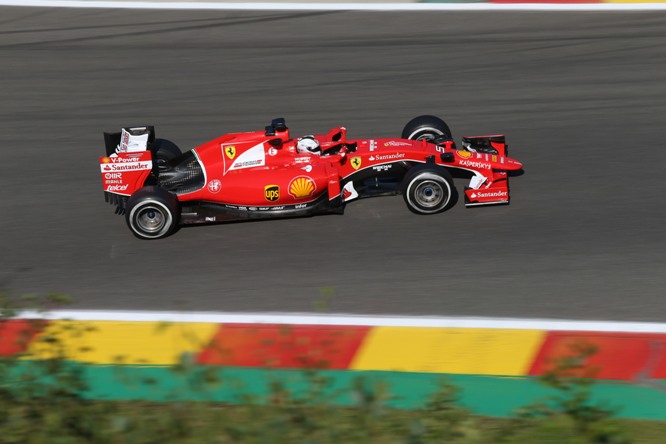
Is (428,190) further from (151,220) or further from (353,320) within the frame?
(151,220)

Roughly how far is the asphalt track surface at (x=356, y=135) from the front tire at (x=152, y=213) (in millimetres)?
154

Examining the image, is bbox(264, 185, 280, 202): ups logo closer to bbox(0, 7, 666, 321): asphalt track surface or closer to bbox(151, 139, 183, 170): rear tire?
bbox(0, 7, 666, 321): asphalt track surface

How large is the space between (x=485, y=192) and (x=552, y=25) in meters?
6.37

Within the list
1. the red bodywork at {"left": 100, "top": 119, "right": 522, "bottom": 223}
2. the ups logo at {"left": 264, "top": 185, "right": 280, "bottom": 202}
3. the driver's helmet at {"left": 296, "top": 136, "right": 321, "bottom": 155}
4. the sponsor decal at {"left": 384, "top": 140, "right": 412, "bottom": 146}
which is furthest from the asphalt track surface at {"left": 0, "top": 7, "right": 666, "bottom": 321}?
the driver's helmet at {"left": 296, "top": 136, "right": 321, "bottom": 155}

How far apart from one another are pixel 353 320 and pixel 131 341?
1.75m

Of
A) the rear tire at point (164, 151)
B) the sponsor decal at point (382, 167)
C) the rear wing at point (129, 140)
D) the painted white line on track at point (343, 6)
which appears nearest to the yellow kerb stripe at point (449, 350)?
the sponsor decal at point (382, 167)

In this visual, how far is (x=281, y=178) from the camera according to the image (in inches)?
374

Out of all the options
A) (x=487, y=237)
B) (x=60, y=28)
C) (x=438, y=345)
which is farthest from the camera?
(x=60, y=28)

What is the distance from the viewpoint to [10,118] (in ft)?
43.0

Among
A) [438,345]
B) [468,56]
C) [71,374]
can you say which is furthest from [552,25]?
[71,374]

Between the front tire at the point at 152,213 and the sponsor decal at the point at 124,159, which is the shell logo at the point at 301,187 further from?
the sponsor decal at the point at 124,159

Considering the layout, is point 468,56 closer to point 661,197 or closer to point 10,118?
point 661,197

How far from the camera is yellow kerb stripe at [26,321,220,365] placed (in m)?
7.38

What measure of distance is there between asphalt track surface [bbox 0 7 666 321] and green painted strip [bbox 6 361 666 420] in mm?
704
